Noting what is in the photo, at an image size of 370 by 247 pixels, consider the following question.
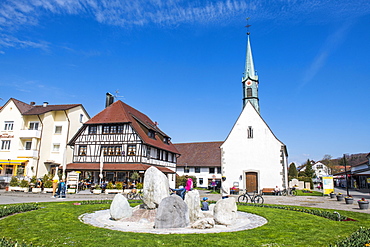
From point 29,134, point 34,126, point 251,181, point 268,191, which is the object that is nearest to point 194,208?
point 268,191

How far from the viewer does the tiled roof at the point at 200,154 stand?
49719mm

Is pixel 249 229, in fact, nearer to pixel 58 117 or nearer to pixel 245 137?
pixel 245 137

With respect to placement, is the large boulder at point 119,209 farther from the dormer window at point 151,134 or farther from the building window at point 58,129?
the building window at point 58,129

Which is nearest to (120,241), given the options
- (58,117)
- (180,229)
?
(180,229)

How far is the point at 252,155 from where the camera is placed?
3253 cm

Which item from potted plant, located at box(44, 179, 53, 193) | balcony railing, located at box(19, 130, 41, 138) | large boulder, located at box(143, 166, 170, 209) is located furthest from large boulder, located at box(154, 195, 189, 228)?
balcony railing, located at box(19, 130, 41, 138)

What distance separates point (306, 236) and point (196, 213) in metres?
4.30

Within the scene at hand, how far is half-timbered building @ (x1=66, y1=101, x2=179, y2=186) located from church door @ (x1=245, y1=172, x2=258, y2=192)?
38.2 ft

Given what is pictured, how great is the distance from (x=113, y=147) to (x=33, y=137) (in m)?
13.6

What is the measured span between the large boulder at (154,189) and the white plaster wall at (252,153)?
21.8 m

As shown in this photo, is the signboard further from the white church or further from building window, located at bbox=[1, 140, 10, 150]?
building window, located at bbox=[1, 140, 10, 150]

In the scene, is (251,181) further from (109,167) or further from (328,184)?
(109,167)

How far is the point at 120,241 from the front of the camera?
24.9 feet

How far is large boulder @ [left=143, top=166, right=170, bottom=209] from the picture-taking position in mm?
12031
